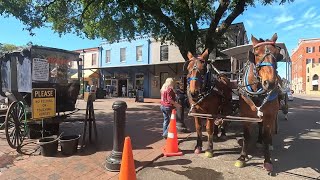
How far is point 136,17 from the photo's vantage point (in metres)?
12.9

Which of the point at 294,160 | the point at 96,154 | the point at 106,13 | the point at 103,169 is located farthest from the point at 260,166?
the point at 106,13

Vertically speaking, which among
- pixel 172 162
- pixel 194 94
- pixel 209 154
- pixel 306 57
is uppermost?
pixel 306 57

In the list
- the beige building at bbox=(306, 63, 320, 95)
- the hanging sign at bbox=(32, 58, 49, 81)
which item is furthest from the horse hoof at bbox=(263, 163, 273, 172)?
the beige building at bbox=(306, 63, 320, 95)

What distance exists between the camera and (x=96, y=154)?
614 centimetres

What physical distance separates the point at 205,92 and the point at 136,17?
8.24 meters

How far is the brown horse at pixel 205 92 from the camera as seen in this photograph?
5434 millimetres

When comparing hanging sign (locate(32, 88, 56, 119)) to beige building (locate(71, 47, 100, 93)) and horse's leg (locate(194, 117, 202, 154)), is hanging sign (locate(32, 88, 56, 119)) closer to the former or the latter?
horse's leg (locate(194, 117, 202, 154))

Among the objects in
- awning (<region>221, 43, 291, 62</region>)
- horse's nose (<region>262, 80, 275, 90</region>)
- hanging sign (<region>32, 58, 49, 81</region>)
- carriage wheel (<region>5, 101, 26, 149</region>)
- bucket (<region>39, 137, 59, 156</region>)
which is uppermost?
awning (<region>221, 43, 291, 62</region>)

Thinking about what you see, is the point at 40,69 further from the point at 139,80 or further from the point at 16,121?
the point at 139,80

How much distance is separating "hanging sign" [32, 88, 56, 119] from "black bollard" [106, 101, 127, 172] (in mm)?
2235

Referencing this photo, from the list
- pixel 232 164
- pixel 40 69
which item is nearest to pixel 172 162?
pixel 232 164

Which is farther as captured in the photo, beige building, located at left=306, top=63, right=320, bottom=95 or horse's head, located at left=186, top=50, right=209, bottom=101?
beige building, located at left=306, top=63, right=320, bottom=95

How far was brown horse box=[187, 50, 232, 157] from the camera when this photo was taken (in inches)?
214

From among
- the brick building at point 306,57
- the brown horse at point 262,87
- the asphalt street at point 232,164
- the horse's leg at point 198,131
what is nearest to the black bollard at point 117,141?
the asphalt street at point 232,164
